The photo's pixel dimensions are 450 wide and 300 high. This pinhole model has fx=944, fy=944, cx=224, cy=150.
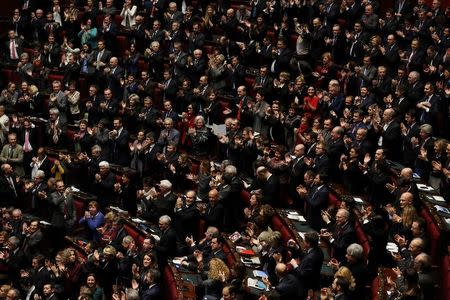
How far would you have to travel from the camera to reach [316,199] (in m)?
11.6

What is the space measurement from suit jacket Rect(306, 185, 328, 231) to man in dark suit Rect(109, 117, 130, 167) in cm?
387

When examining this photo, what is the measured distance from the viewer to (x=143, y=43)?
17.2m

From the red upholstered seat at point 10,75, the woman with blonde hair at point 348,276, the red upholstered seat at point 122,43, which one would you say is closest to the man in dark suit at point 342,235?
the woman with blonde hair at point 348,276

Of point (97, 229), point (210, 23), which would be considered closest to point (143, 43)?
point (210, 23)

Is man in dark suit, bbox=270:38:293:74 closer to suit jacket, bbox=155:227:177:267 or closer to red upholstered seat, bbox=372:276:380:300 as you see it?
suit jacket, bbox=155:227:177:267

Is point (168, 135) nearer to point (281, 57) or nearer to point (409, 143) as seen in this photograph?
point (281, 57)

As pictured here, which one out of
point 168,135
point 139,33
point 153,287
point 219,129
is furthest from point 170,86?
point 153,287

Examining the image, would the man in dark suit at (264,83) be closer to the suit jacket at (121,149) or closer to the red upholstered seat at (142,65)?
the suit jacket at (121,149)

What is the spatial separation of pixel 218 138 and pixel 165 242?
299cm

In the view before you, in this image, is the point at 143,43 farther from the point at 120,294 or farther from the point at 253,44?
the point at 120,294

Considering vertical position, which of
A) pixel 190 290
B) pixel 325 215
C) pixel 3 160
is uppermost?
pixel 325 215

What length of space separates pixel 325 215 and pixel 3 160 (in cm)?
609

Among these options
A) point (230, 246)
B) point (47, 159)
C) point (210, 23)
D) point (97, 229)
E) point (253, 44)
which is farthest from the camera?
point (210, 23)

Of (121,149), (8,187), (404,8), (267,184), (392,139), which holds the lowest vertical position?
(8,187)
